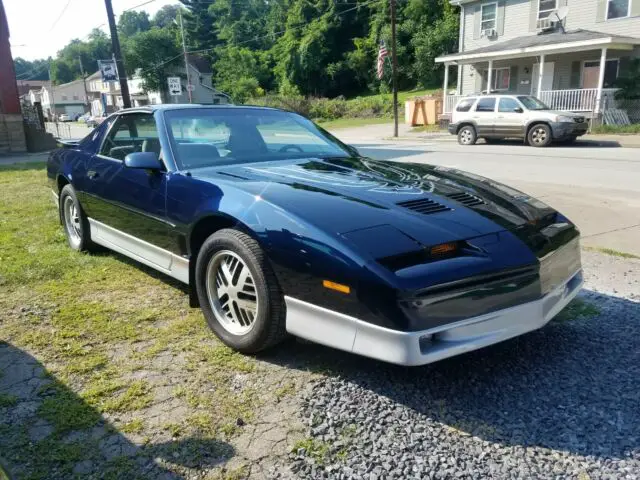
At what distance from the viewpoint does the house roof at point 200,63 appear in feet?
255

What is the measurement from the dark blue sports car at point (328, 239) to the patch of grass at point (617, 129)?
17.7 metres

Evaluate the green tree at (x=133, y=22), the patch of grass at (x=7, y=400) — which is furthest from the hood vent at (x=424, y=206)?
the green tree at (x=133, y=22)

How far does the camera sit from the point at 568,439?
7.55 feet

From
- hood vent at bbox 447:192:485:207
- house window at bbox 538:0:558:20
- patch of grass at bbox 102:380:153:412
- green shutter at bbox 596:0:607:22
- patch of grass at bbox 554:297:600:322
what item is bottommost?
patch of grass at bbox 554:297:600:322

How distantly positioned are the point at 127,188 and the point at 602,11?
23.9 meters

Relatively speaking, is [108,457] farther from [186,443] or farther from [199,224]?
[199,224]

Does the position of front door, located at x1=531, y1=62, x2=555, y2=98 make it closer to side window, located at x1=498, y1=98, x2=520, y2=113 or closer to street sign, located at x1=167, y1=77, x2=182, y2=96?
side window, located at x1=498, y1=98, x2=520, y2=113

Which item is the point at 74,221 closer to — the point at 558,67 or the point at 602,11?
the point at 602,11

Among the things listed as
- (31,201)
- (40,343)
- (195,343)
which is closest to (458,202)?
(195,343)

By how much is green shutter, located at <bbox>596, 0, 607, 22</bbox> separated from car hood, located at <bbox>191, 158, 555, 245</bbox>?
22.7 meters

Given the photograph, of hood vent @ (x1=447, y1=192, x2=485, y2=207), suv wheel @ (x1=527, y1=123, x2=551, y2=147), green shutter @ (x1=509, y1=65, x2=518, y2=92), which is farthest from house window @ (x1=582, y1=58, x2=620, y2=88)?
hood vent @ (x1=447, y1=192, x2=485, y2=207)

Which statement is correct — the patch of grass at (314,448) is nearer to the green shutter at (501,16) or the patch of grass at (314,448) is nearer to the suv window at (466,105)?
the suv window at (466,105)

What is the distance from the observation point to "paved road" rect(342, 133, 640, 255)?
6098 mm

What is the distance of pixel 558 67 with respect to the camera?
24.2 meters
